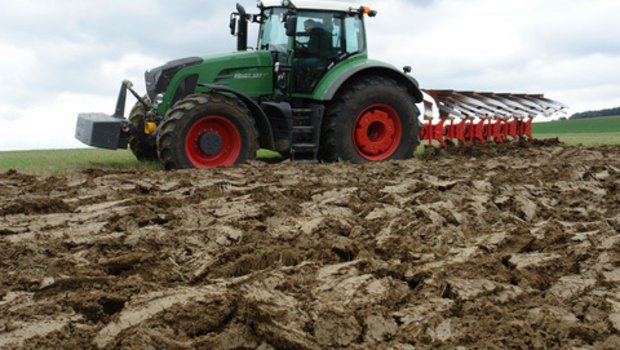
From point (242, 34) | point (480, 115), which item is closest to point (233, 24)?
point (242, 34)

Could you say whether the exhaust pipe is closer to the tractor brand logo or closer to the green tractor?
the green tractor

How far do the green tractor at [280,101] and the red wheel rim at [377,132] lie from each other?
Answer: 0.05ft

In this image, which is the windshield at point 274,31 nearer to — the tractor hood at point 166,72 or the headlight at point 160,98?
the tractor hood at point 166,72

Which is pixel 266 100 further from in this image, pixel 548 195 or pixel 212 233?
pixel 212 233

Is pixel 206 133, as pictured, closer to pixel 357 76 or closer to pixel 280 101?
pixel 280 101

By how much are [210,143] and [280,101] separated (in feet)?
4.55

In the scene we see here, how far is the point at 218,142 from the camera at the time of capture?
839 centimetres

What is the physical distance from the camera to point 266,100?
9305 mm

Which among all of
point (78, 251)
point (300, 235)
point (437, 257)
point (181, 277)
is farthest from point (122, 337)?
point (437, 257)

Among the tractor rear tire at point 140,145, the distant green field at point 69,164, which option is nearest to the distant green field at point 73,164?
the distant green field at point 69,164

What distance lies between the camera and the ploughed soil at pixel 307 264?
3206mm

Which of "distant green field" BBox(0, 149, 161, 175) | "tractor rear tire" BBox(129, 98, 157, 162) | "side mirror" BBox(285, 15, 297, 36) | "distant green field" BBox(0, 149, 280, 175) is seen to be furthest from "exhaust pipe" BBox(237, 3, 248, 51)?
"distant green field" BBox(0, 149, 161, 175)

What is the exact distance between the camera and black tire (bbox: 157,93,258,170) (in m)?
8.07

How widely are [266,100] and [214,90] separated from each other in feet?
2.57
